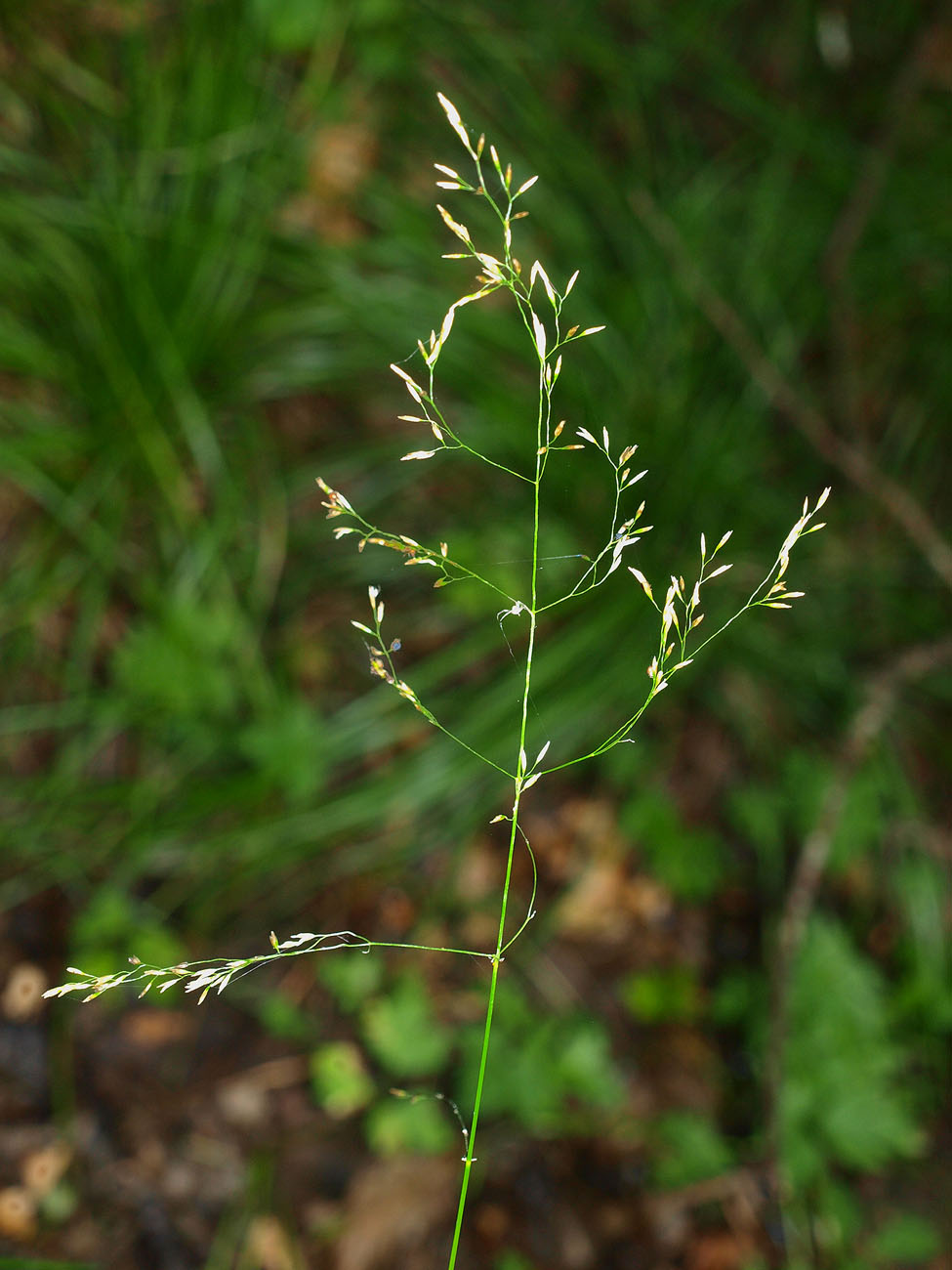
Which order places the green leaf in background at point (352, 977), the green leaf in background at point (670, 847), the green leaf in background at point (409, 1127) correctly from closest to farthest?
the green leaf in background at point (409, 1127) → the green leaf in background at point (352, 977) → the green leaf in background at point (670, 847)

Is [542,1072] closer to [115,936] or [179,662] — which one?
[115,936]

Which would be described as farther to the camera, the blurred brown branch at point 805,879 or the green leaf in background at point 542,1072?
the green leaf in background at point 542,1072

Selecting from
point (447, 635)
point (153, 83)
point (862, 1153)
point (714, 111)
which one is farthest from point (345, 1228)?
point (714, 111)

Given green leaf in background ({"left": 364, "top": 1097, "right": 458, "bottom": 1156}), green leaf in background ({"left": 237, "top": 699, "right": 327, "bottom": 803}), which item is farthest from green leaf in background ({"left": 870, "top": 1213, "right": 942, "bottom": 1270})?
green leaf in background ({"left": 237, "top": 699, "right": 327, "bottom": 803})

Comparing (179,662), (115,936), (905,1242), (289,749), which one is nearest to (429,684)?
(289,749)

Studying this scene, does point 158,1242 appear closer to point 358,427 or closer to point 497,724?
point 497,724

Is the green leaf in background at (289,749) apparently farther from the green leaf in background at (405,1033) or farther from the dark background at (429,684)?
the green leaf in background at (405,1033)

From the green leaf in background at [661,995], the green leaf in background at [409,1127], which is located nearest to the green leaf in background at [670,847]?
the green leaf in background at [661,995]
